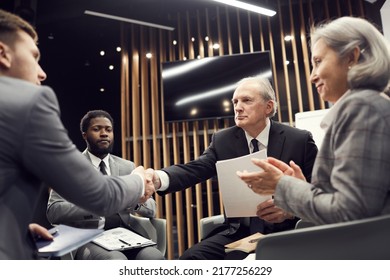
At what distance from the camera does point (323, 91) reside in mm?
1239

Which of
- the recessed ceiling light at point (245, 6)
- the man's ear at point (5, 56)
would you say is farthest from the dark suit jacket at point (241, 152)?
the recessed ceiling light at point (245, 6)

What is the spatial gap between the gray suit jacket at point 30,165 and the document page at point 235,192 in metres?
0.69

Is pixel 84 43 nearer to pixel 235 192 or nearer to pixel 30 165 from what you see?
pixel 235 192

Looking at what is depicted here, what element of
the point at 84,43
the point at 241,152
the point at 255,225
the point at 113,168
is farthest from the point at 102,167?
the point at 84,43

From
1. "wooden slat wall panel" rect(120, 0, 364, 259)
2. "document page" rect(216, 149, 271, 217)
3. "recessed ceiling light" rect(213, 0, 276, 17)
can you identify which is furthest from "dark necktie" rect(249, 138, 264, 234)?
"wooden slat wall panel" rect(120, 0, 364, 259)

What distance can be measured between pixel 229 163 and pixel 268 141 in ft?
1.68

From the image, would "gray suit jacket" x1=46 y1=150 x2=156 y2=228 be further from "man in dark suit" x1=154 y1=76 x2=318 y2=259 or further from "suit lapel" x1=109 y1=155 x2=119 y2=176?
"man in dark suit" x1=154 y1=76 x2=318 y2=259

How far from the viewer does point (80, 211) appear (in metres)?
1.79

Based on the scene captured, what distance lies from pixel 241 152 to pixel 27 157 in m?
1.37

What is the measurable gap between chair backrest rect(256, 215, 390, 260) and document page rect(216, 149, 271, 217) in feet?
2.04

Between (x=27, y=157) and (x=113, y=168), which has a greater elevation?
(x=27, y=157)

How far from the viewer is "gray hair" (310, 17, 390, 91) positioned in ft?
3.57

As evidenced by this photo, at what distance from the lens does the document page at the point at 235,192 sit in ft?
5.25

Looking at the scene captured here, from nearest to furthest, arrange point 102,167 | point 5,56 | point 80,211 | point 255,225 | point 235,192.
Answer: point 5,56 → point 235,192 → point 80,211 → point 255,225 → point 102,167
